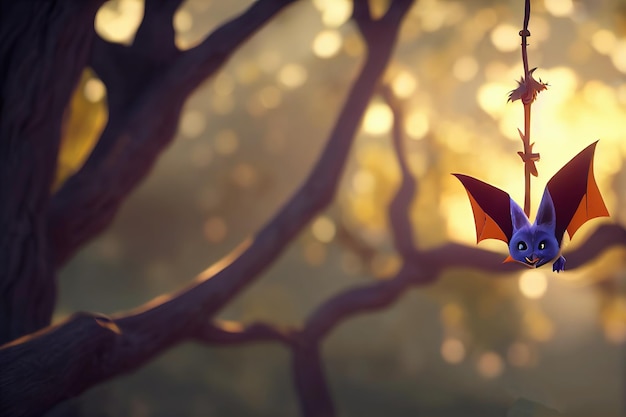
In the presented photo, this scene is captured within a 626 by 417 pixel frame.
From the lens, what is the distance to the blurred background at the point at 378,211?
18.2 feet

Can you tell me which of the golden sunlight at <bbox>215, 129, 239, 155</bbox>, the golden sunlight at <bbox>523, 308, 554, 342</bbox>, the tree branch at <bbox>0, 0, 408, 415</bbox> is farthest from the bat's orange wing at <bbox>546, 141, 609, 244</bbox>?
the golden sunlight at <bbox>215, 129, 239, 155</bbox>

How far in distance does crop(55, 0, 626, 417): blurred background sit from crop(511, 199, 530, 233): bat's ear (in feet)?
10.9

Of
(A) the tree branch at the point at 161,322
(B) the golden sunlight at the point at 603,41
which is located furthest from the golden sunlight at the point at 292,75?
(B) the golden sunlight at the point at 603,41

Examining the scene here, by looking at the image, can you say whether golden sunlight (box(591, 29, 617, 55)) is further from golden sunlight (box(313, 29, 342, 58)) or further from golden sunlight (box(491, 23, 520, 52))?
golden sunlight (box(313, 29, 342, 58))

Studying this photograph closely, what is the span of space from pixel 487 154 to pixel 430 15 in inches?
45.4

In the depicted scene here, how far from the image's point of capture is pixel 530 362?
22.4 ft

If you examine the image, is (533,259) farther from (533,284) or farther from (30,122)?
(533,284)

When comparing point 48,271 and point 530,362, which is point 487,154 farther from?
point 48,271

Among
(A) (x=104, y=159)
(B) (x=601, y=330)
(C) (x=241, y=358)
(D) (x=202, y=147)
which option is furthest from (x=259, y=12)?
(B) (x=601, y=330)

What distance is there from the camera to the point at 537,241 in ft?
5.81

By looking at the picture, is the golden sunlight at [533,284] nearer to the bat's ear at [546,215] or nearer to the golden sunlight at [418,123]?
the golden sunlight at [418,123]

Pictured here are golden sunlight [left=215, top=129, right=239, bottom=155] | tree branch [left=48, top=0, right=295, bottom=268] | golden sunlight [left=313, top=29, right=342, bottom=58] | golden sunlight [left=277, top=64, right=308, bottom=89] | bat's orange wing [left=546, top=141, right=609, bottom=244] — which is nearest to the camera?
bat's orange wing [left=546, top=141, right=609, bottom=244]

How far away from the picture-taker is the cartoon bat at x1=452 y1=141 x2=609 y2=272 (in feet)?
5.84

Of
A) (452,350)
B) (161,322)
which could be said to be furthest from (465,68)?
(161,322)
